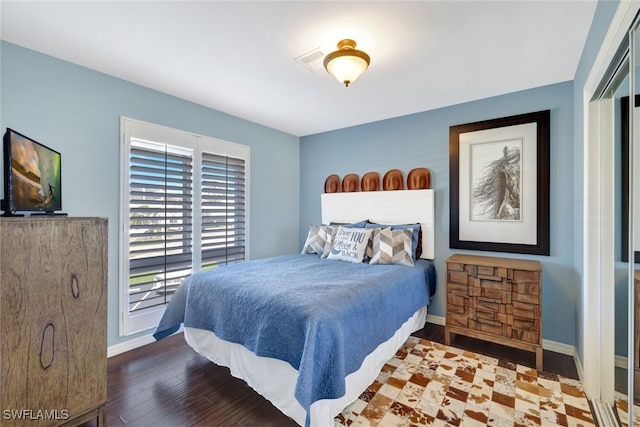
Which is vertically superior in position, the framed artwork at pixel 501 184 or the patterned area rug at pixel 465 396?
the framed artwork at pixel 501 184

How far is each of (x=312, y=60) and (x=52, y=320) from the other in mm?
2355

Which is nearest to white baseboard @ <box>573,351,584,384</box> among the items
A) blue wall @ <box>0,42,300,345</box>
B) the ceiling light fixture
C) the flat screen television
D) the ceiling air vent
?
the ceiling light fixture

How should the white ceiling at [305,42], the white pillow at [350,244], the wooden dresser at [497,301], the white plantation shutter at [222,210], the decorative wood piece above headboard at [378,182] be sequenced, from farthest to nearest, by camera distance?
the decorative wood piece above headboard at [378,182], the white plantation shutter at [222,210], the white pillow at [350,244], the wooden dresser at [497,301], the white ceiling at [305,42]

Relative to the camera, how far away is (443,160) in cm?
329

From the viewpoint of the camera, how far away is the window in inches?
105

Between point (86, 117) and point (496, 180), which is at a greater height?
point (86, 117)

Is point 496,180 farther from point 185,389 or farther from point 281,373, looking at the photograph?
point 185,389

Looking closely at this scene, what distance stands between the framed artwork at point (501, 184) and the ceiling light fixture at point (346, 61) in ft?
5.68

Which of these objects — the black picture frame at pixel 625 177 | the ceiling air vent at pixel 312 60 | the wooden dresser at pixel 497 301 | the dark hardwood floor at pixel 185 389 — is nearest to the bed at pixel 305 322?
the dark hardwood floor at pixel 185 389

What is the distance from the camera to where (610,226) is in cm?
175

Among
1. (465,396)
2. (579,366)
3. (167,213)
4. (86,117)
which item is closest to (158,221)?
(167,213)

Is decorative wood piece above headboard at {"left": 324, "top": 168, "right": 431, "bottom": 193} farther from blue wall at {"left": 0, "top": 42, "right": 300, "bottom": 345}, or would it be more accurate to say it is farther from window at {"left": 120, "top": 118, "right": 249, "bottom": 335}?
blue wall at {"left": 0, "top": 42, "right": 300, "bottom": 345}

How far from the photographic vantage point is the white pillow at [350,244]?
3.03 meters

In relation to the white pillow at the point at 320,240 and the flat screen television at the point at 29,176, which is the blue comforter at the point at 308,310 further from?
the flat screen television at the point at 29,176
